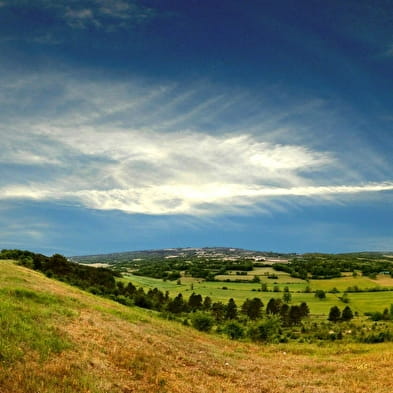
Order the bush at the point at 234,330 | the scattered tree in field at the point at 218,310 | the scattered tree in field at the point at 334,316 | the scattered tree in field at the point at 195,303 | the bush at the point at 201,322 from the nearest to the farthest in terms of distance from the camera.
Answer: the bush at the point at 234,330 → the bush at the point at 201,322 → the scattered tree in field at the point at 218,310 → the scattered tree in field at the point at 334,316 → the scattered tree in field at the point at 195,303


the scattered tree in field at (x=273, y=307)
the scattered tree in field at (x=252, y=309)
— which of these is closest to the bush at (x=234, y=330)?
the scattered tree in field at (x=252, y=309)

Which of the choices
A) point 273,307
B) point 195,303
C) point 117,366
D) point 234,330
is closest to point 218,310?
point 195,303

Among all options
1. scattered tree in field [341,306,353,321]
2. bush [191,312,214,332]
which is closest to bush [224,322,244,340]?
bush [191,312,214,332]

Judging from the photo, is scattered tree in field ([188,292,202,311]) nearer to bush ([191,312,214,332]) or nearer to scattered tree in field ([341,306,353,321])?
scattered tree in field ([341,306,353,321])

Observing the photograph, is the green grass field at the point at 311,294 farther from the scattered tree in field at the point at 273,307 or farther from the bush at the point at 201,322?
the bush at the point at 201,322

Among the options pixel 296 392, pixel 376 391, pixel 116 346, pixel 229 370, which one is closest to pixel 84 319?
pixel 116 346

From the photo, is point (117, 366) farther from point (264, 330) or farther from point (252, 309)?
point (252, 309)

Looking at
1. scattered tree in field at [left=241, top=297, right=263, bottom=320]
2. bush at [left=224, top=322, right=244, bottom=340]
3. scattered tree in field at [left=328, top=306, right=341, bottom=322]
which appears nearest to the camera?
bush at [left=224, top=322, right=244, bottom=340]

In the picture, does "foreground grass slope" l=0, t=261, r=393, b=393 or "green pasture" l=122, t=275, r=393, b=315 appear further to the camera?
"green pasture" l=122, t=275, r=393, b=315

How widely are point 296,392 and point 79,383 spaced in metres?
11.4

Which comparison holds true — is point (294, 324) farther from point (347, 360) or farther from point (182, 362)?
point (182, 362)

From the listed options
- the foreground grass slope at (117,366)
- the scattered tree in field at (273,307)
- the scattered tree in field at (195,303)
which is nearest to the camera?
the foreground grass slope at (117,366)

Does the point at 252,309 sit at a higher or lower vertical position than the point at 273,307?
higher

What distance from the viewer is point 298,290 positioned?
18450cm
